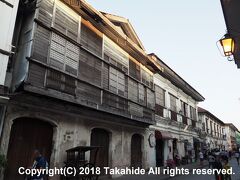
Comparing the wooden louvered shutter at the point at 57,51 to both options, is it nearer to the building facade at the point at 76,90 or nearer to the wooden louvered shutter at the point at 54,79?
the building facade at the point at 76,90

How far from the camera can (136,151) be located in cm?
1584

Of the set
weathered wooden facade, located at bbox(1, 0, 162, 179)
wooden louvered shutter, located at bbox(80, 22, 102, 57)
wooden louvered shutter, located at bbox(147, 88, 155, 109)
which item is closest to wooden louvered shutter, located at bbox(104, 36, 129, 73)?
weathered wooden facade, located at bbox(1, 0, 162, 179)

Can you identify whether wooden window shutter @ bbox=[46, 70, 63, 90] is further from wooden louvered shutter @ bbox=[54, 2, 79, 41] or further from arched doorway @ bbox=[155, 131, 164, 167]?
arched doorway @ bbox=[155, 131, 164, 167]

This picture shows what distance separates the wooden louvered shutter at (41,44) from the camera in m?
8.90

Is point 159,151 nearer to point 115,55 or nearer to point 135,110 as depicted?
point 135,110

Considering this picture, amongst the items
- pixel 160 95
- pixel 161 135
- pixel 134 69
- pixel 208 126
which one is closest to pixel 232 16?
pixel 134 69

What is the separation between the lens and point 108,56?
13469mm

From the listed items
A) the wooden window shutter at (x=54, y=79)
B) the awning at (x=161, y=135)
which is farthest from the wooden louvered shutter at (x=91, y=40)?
the awning at (x=161, y=135)

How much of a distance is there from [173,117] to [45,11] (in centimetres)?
A: 1577

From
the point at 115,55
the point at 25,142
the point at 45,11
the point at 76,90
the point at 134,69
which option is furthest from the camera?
the point at 134,69

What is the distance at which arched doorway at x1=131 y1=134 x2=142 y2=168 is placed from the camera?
15.3 meters

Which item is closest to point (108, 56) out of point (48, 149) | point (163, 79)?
point (48, 149)

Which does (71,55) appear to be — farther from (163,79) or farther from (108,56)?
(163,79)

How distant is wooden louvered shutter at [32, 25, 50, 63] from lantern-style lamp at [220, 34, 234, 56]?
654cm
